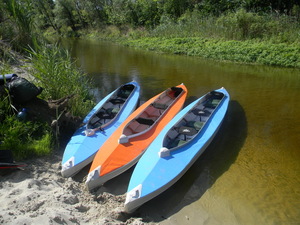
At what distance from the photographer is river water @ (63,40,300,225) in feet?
12.0

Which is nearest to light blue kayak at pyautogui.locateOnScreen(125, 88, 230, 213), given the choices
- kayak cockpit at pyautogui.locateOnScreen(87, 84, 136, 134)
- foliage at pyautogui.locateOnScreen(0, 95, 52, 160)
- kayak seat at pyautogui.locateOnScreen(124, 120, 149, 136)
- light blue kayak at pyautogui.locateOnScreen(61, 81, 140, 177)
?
kayak seat at pyautogui.locateOnScreen(124, 120, 149, 136)

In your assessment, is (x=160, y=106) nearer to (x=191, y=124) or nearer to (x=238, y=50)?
(x=191, y=124)

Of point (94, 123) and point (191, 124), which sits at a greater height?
point (94, 123)

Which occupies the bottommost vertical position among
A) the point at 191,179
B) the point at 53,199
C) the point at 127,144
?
the point at 191,179

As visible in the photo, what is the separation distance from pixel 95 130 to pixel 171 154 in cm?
192

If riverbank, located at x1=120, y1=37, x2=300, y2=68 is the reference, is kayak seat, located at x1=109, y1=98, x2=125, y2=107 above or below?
above

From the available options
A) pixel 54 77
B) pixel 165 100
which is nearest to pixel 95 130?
pixel 54 77

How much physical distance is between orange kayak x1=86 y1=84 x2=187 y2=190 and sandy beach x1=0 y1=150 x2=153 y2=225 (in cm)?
29

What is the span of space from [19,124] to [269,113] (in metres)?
6.57

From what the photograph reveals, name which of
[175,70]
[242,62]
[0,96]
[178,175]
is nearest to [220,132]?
[178,175]

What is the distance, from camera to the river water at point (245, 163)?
3.67m

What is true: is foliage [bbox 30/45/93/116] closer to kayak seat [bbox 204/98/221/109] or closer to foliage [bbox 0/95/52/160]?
foliage [bbox 0/95/52/160]

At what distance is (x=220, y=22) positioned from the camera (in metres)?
16.3

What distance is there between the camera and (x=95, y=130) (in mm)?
5363
